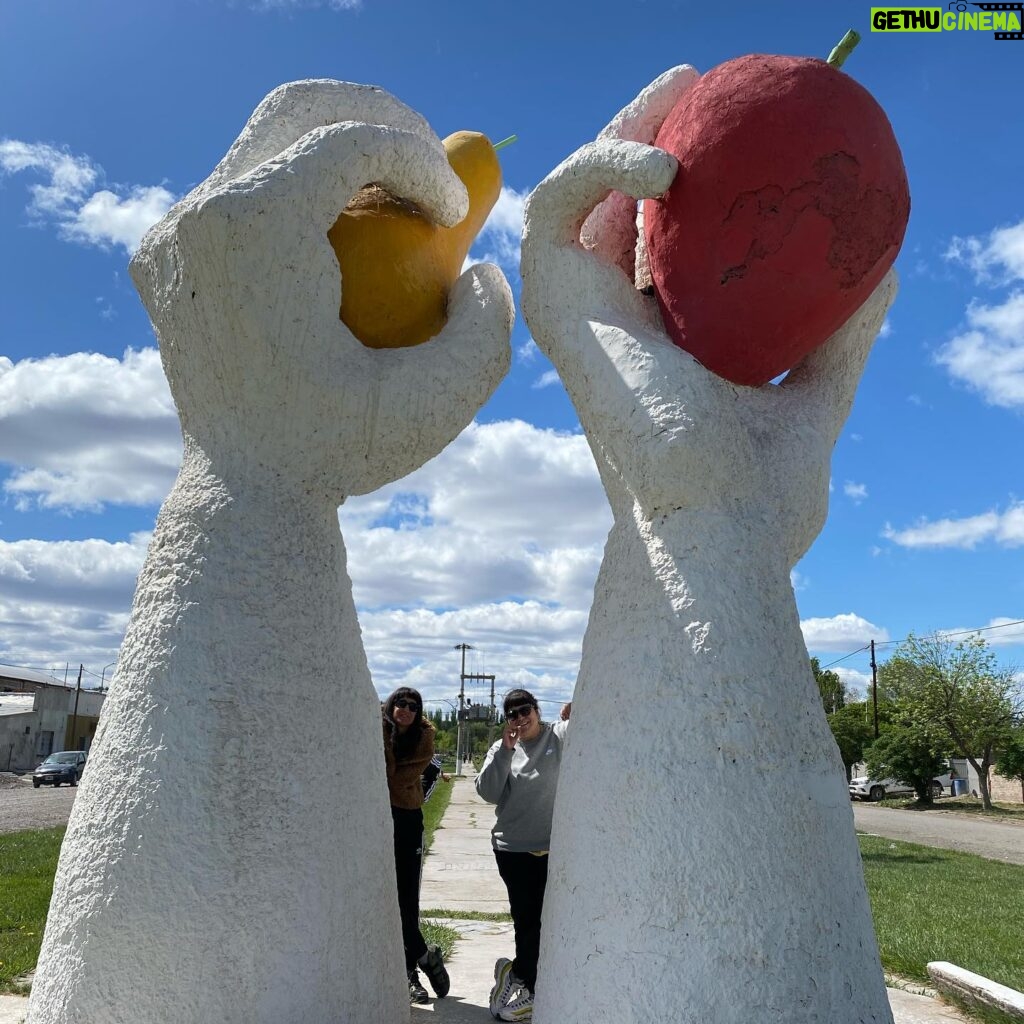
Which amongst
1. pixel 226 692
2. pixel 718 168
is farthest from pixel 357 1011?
pixel 718 168

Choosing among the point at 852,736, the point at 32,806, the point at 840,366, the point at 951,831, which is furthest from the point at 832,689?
the point at 840,366

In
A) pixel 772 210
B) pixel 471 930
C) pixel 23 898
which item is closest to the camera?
pixel 772 210

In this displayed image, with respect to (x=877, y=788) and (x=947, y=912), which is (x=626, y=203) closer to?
(x=947, y=912)

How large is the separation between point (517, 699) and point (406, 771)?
2.20 ft

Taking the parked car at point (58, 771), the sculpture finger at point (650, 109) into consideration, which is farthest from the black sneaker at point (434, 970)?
the parked car at point (58, 771)

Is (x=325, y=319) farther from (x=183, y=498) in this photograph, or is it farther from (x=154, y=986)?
(x=154, y=986)

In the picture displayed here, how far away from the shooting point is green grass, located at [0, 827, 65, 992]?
5.24 metres

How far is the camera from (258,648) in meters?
2.98

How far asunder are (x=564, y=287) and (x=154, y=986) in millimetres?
2538

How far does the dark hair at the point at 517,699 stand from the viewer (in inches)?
162

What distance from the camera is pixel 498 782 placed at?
419 centimetres

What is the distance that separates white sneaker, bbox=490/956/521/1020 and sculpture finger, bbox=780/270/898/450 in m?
2.74

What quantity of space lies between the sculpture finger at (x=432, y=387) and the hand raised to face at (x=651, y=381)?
180 mm

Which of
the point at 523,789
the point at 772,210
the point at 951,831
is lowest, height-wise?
the point at 951,831
